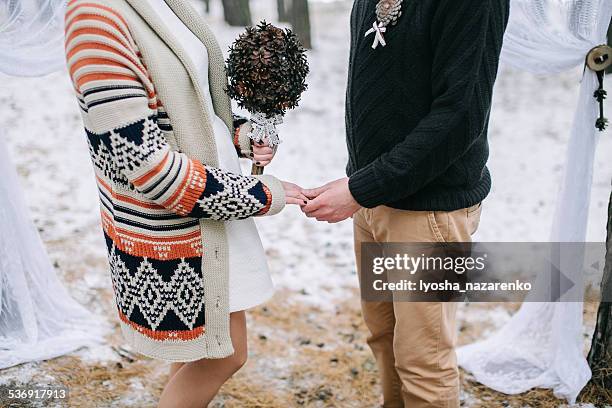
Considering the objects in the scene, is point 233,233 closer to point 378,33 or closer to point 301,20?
point 378,33

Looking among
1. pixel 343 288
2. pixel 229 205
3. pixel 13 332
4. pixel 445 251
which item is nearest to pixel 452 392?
pixel 445 251

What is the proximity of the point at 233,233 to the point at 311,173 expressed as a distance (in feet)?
14.2

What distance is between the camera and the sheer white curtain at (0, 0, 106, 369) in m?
A: 2.86

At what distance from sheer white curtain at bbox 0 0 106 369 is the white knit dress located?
50.7 inches

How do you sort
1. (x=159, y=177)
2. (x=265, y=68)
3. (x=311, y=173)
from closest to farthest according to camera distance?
(x=159, y=177) → (x=265, y=68) → (x=311, y=173)

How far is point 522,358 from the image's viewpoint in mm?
3148

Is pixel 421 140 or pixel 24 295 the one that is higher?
pixel 421 140

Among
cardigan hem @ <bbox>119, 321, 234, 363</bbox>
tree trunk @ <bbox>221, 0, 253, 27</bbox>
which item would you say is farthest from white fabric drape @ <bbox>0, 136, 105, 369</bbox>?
tree trunk @ <bbox>221, 0, 253, 27</bbox>

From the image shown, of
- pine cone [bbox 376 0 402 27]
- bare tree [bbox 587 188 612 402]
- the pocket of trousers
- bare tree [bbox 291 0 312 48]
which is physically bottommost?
bare tree [bbox 587 188 612 402]

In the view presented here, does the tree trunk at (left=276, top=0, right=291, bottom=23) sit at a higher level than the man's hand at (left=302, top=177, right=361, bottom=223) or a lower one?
higher

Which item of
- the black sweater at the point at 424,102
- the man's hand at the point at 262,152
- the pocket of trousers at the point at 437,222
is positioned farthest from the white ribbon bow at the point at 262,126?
the pocket of trousers at the point at 437,222

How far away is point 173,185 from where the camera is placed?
1.71m

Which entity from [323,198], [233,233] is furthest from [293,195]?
[233,233]

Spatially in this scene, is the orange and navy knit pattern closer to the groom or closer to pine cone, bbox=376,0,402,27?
the groom
